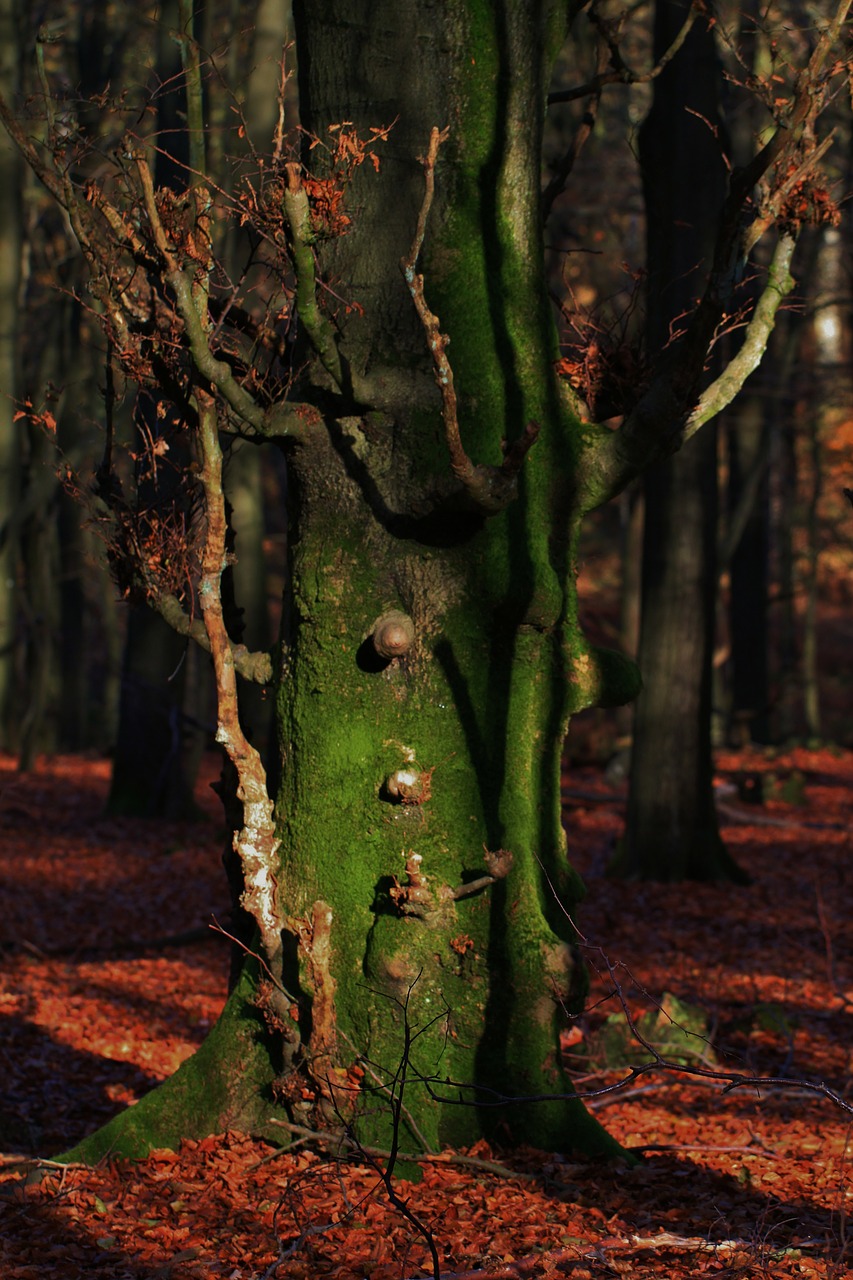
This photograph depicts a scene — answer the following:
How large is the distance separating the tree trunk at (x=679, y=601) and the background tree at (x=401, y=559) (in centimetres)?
606

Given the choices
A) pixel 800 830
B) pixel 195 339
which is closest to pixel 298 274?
pixel 195 339

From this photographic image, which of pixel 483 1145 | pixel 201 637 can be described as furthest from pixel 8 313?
pixel 483 1145

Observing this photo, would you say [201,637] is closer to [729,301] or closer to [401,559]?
[401,559]

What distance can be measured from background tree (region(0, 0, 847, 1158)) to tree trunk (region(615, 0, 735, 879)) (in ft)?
19.9

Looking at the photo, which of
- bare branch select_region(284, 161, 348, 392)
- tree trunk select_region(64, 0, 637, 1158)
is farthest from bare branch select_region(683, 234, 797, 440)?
bare branch select_region(284, 161, 348, 392)

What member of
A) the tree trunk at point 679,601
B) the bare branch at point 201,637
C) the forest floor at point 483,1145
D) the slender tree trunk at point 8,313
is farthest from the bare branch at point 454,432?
the slender tree trunk at point 8,313

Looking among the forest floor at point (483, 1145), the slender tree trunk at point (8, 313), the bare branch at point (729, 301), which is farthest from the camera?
the slender tree trunk at point (8, 313)

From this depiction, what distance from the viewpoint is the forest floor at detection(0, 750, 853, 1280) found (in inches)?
145

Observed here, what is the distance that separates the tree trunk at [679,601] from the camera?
414 inches

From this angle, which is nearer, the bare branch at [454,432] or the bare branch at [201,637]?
the bare branch at [454,432]

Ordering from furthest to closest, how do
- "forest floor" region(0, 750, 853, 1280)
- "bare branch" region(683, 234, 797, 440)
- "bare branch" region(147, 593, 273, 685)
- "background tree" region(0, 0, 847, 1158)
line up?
"bare branch" region(683, 234, 797, 440) → "bare branch" region(147, 593, 273, 685) → "background tree" region(0, 0, 847, 1158) → "forest floor" region(0, 750, 853, 1280)

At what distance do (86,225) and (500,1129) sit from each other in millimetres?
3655

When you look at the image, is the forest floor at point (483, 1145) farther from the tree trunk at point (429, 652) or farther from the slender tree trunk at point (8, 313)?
the slender tree trunk at point (8, 313)

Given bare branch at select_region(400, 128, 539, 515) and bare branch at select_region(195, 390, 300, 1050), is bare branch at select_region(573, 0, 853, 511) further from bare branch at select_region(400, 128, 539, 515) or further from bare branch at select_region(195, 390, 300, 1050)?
bare branch at select_region(195, 390, 300, 1050)
